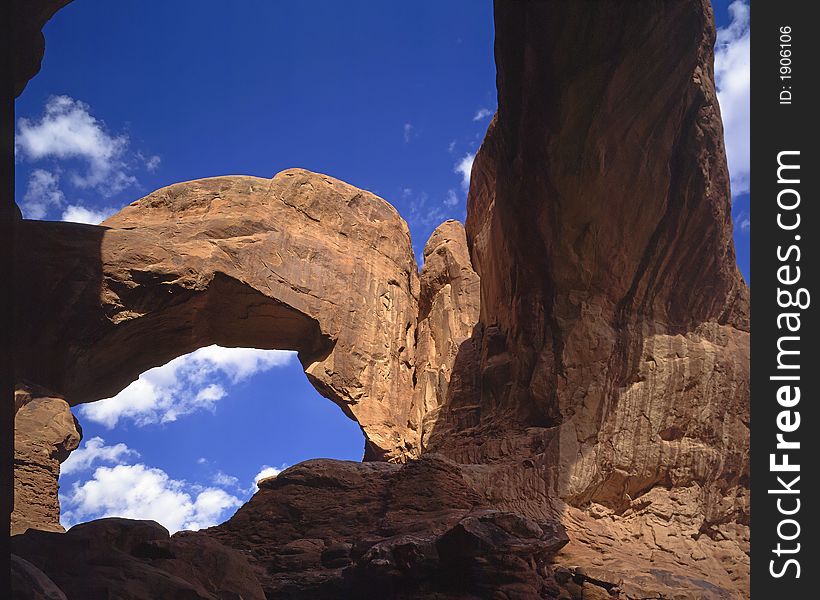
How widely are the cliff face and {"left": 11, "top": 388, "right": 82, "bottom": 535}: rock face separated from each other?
92mm

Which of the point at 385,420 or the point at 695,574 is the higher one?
the point at 385,420

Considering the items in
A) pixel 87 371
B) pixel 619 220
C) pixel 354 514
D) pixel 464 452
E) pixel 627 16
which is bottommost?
pixel 354 514

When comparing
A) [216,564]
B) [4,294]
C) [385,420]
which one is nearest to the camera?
[4,294]

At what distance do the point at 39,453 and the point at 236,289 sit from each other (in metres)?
4.52

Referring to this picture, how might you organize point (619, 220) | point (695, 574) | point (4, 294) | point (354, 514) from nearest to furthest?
point (4, 294), point (695, 574), point (354, 514), point (619, 220)

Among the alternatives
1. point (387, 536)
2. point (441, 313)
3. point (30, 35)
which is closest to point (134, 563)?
point (387, 536)

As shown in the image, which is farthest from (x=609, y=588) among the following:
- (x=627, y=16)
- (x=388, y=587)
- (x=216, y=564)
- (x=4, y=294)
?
(x=4, y=294)

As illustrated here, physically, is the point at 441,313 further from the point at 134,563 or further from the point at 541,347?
the point at 134,563

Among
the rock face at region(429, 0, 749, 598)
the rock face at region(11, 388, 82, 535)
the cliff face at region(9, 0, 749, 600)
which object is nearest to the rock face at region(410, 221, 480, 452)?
the cliff face at region(9, 0, 749, 600)

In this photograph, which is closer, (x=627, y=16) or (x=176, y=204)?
(x=627, y=16)

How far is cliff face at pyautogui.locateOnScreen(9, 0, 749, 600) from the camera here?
977cm

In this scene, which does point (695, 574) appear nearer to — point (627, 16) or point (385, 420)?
point (627, 16)

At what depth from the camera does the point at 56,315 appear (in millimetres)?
14070

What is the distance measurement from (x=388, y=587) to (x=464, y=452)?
414 cm
